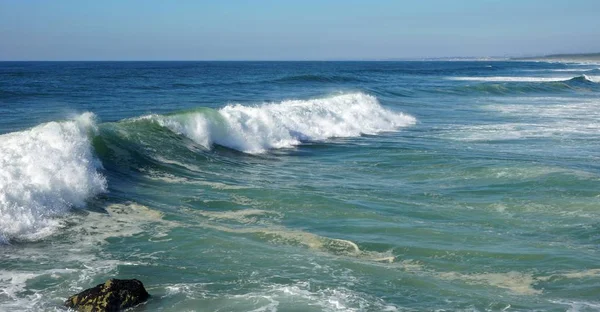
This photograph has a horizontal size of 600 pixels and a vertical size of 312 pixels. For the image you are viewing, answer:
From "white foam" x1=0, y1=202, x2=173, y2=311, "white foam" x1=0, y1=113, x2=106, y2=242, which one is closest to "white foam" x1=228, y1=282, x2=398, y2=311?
"white foam" x1=0, y1=202, x2=173, y2=311

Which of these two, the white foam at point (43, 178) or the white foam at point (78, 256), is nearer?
the white foam at point (78, 256)

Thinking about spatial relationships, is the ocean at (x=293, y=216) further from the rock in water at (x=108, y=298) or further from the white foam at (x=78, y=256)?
the rock in water at (x=108, y=298)

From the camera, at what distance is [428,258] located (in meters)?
10.2

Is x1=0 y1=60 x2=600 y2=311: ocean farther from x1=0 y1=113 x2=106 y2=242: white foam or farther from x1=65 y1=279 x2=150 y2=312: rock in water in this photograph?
x1=65 y1=279 x2=150 y2=312: rock in water

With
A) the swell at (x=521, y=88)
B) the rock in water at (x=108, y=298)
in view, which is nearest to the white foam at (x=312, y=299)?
the rock in water at (x=108, y=298)

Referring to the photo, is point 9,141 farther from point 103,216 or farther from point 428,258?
point 428,258

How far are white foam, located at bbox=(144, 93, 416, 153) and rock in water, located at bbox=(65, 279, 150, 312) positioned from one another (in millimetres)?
14108

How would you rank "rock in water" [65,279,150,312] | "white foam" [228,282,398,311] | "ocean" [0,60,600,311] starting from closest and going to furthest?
"rock in water" [65,279,150,312] < "white foam" [228,282,398,311] < "ocean" [0,60,600,311]

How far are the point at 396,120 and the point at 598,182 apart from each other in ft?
57.0

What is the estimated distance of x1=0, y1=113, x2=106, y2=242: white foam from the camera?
36.9ft

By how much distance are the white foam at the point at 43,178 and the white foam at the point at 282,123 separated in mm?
6458

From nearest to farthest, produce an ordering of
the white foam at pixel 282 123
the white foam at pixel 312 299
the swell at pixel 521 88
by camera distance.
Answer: the white foam at pixel 312 299 → the white foam at pixel 282 123 → the swell at pixel 521 88

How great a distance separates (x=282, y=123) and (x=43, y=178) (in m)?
14.0

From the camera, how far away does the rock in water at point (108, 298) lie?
7570 millimetres
